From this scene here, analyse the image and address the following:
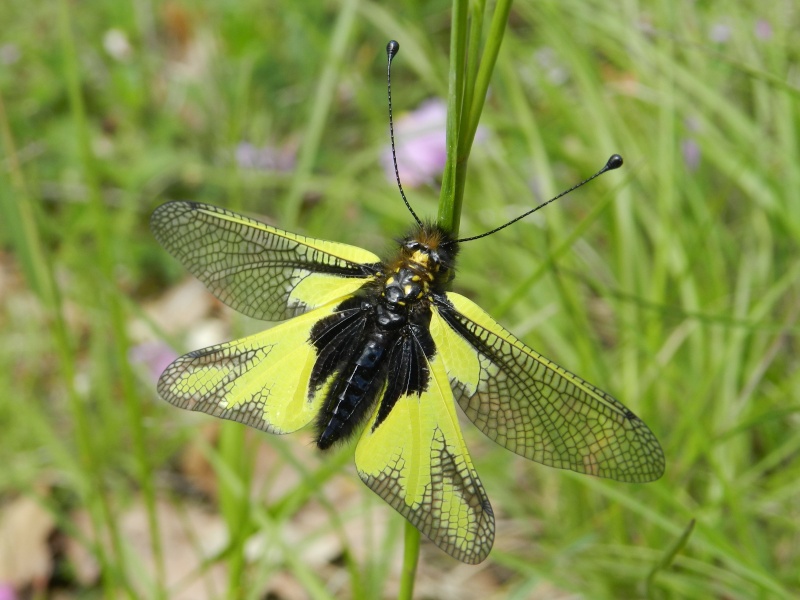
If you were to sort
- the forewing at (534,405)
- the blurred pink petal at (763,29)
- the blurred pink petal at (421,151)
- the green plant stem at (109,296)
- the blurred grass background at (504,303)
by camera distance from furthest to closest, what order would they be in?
1. the blurred pink petal at (421,151)
2. the blurred pink petal at (763,29)
3. the blurred grass background at (504,303)
4. the green plant stem at (109,296)
5. the forewing at (534,405)

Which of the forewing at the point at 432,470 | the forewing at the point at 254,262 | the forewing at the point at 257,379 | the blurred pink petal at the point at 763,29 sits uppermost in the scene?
the blurred pink petal at the point at 763,29

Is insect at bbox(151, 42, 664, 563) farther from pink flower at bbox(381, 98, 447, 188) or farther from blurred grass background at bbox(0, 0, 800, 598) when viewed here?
pink flower at bbox(381, 98, 447, 188)

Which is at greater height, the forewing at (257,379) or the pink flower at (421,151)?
the pink flower at (421,151)

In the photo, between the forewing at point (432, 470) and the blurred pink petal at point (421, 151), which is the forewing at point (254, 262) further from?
the blurred pink petal at point (421, 151)

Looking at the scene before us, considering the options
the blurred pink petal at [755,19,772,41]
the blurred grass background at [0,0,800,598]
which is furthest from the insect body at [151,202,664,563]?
the blurred pink petal at [755,19,772,41]

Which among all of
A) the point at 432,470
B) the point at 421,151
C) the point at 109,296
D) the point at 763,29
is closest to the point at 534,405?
the point at 432,470

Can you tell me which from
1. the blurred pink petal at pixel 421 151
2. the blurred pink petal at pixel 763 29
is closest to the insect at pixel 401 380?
the blurred pink petal at pixel 421 151

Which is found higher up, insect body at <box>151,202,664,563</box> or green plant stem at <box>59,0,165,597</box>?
green plant stem at <box>59,0,165,597</box>

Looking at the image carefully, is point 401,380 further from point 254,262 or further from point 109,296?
point 109,296
